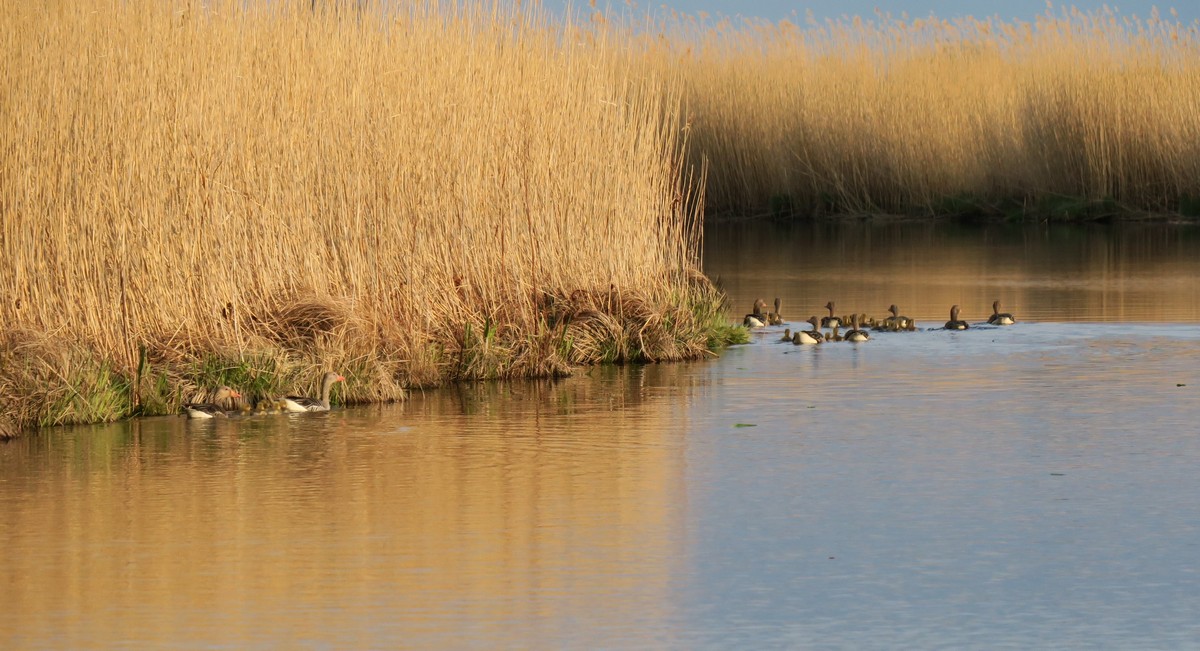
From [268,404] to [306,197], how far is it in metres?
1.50

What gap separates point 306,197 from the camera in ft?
36.4

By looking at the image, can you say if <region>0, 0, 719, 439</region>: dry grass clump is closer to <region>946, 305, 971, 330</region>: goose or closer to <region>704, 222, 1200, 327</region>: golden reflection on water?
<region>946, 305, 971, 330</region>: goose

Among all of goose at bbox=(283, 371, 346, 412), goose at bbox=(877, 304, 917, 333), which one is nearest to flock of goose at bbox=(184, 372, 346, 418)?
goose at bbox=(283, 371, 346, 412)

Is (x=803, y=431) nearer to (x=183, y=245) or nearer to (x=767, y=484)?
(x=767, y=484)

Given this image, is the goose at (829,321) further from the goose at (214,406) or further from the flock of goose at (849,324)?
the goose at (214,406)

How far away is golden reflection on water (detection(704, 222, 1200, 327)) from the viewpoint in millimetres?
16984

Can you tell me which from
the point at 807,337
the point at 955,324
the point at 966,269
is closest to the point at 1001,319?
the point at 955,324

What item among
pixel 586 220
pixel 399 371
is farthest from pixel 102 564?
pixel 586 220

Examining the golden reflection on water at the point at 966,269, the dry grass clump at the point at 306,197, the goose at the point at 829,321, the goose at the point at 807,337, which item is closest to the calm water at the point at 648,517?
the dry grass clump at the point at 306,197

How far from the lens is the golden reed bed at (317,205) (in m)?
9.95

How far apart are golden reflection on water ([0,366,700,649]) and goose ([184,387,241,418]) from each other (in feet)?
0.51

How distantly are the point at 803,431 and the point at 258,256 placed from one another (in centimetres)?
315

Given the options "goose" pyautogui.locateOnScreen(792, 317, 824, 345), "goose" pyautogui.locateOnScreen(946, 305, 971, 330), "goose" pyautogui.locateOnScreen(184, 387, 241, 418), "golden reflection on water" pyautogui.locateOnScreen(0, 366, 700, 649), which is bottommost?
"golden reflection on water" pyautogui.locateOnScreen(0, 366, 700, 649)

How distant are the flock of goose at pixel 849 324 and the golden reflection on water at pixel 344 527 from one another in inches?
155
